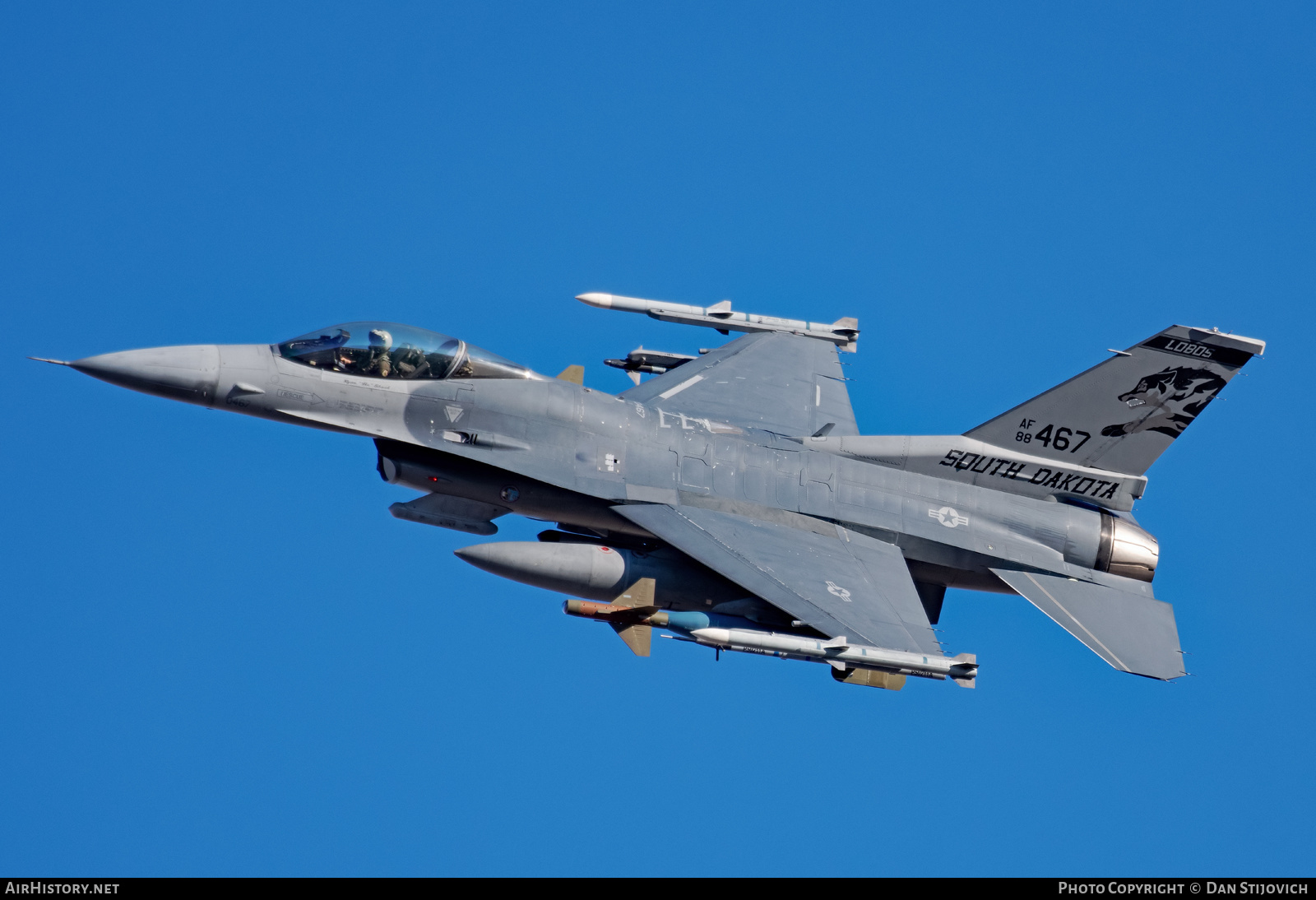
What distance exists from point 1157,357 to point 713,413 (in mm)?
6713

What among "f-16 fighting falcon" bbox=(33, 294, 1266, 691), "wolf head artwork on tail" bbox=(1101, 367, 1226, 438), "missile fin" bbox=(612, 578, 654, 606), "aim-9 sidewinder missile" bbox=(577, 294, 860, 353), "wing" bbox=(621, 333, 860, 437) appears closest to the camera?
"f-16 fighting falcon" bbox=(33, 294, 1266, 691)

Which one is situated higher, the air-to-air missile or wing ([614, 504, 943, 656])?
wing ([614, 504, 943, 656])

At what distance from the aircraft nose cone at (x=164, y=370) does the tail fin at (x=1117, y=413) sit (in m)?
11.0

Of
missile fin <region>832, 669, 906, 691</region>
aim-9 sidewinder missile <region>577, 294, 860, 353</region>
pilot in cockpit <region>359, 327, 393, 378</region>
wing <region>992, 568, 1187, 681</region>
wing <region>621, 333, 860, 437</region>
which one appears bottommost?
missile fin <region>832, 669, 906, 691</region>

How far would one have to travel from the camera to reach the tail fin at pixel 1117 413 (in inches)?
890

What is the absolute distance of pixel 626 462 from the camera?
70.4 ft

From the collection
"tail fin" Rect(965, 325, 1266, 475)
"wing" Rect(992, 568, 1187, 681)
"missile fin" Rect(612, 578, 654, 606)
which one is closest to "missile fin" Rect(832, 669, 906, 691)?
"wing" Rect(992, 568, 1187, 681)

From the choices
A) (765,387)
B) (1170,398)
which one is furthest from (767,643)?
(1170,398)

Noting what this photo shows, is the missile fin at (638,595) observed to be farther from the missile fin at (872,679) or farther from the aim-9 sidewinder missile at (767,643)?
the missile fin at (872,679)

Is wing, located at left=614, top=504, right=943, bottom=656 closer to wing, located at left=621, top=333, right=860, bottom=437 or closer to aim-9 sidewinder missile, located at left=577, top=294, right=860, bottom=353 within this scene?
wing, located at left=621, top=333, right=860, bottom=437

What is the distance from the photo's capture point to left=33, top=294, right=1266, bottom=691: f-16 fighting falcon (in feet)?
67.2

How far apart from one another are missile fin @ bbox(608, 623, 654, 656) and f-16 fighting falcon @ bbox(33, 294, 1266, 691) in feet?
0.12

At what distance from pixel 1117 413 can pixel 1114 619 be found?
3133 mm
